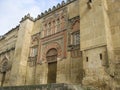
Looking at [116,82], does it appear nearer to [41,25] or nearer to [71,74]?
[71,74]

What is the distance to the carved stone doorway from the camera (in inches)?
396

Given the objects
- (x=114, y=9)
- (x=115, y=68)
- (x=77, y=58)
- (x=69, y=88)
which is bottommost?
(x=69, y=88)

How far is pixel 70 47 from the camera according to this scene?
31.2 ft

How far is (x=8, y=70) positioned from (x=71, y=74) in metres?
6.93

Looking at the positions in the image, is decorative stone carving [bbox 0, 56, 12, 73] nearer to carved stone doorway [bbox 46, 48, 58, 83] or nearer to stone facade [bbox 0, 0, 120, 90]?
stone facade [bbox 0, 0, 120, 90]

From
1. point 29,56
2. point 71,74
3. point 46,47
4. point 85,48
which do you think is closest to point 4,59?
point 29,56

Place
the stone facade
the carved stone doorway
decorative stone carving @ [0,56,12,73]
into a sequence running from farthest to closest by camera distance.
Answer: decorative stone carving @ [0,56,12,73]
the carved stone doorway
the stone facade

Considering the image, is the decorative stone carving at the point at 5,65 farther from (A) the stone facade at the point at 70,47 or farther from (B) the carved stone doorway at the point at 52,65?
(B) the carved stone doorway at the point at 52,65

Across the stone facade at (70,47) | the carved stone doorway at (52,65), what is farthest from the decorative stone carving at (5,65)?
the carved stone doorway at (52,65)

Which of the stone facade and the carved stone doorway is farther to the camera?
the carved stone doorway

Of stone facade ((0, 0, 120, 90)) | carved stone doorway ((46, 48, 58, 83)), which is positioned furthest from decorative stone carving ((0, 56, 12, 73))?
carved stone doorway ((46, 48, 58, 83))

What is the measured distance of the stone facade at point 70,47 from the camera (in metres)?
7.15

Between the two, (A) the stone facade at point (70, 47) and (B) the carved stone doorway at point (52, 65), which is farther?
(B) the carved stone doorway at point (52, 65)

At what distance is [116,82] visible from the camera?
22.8 ft
